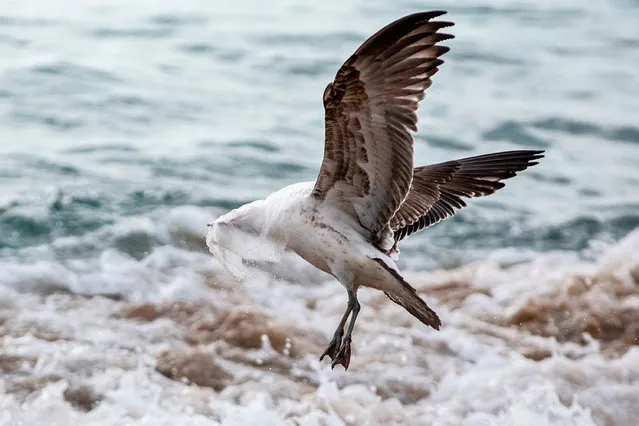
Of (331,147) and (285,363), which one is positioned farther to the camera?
(285,363)

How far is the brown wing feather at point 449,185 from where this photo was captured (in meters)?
5.45

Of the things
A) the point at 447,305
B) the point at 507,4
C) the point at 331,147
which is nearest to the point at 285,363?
the point at 447,305

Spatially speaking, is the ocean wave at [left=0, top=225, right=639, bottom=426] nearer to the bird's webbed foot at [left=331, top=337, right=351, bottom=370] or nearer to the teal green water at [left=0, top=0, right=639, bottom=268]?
the teal green water at [left=0, top=0, right=639, bottom=268]

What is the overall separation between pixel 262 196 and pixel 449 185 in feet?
14.3

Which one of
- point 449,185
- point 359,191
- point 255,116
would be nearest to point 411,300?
point 359,191

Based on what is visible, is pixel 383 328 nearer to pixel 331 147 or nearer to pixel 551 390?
pixel 551 390

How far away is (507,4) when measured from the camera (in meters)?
18.7

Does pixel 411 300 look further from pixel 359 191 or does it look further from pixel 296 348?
pixel 296 348

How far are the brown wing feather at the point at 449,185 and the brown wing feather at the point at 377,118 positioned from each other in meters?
0.74

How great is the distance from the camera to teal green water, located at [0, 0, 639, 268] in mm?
9422

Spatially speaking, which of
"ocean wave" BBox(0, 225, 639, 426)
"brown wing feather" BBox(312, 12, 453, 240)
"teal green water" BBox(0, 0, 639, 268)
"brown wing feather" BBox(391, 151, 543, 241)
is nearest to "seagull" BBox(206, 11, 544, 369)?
"brown wing feather" BBox(312, 12, 453, 240)

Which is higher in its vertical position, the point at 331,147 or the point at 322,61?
the point at 331,147

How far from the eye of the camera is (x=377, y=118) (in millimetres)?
4375

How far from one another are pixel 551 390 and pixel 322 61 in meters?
8.05
